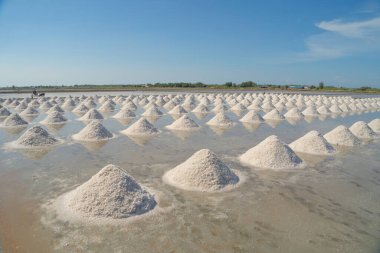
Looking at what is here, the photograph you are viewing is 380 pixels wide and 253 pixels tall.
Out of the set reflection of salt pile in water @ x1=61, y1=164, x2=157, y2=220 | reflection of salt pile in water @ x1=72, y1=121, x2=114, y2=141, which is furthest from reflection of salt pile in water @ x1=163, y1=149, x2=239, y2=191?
A: reflection of salt pile in water @ x1=72, y1=121, x2=114, y2=141

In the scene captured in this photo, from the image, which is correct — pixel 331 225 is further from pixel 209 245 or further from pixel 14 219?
pixel 14 219

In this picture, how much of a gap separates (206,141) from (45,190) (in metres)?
Result: 5.91

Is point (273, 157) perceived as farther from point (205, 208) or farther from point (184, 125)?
point (184, 125)

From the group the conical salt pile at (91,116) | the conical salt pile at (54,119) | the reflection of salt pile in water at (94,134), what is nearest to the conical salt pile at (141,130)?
the reflection of salt pile in water at (94,134)

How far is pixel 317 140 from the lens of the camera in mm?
9555

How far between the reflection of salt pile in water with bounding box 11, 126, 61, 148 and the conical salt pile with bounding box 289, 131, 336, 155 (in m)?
7.91

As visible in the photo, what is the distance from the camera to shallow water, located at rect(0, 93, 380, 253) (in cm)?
426

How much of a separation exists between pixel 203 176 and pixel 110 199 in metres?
2.07

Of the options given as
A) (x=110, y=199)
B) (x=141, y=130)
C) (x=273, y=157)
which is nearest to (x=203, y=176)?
(x=110, y=199)

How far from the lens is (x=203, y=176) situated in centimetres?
636

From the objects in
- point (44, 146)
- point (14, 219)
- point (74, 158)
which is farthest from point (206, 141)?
point (14, 219)

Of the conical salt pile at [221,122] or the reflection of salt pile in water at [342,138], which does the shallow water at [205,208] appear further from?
the conical salt pile at [221,122]

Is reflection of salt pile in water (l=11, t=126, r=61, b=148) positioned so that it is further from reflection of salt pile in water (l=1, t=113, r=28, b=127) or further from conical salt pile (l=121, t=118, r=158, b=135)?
reflection of salt pile in water (l=1, t=113, r=28, b=127)

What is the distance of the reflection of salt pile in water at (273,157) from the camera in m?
7.78
